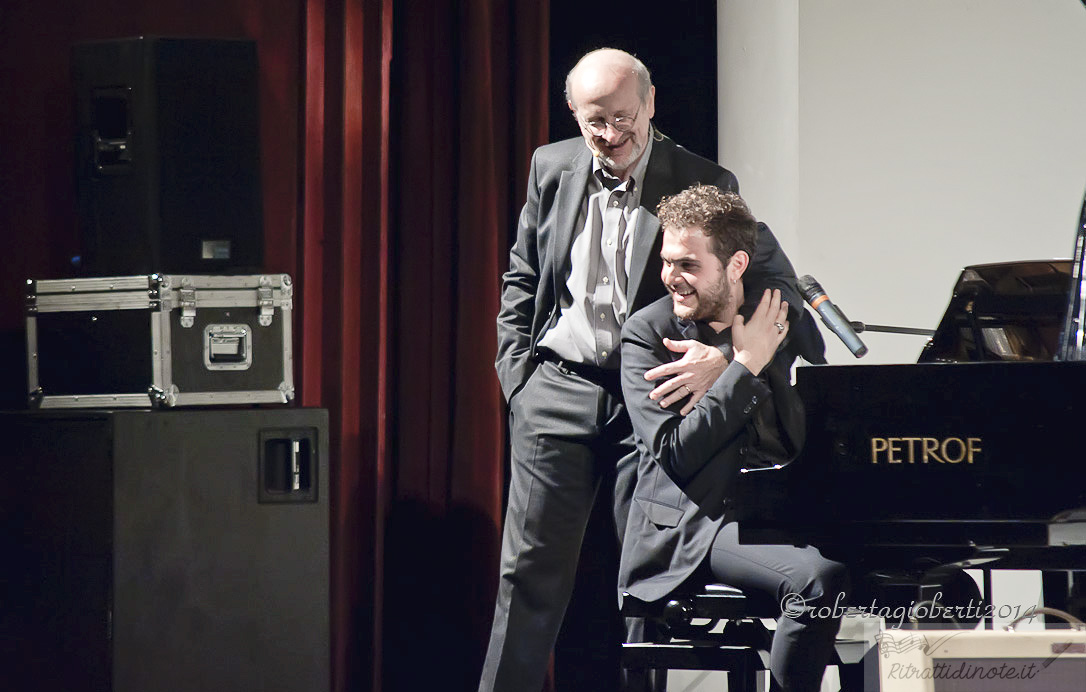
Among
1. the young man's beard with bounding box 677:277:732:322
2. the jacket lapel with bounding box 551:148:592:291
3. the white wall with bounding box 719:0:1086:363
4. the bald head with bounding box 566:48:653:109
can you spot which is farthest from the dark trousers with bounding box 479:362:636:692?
the white wall with bounding box 719:0:1086:363

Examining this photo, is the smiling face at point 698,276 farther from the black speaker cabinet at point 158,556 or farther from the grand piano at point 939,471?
the black speaker cabinet at point 158,556

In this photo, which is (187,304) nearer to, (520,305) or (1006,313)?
(520,305)

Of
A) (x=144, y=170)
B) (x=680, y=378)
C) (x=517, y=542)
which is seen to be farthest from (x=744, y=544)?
(x=144, y=170)

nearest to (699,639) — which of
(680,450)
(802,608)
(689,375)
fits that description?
(802,608)

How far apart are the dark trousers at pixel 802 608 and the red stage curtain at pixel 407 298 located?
4.24 feet

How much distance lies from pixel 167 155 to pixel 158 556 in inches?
34.4

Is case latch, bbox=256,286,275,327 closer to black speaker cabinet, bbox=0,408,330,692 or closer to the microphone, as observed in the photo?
black speaker cabinet, bbox=0,408,330,692

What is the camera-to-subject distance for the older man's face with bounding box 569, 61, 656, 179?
7.91 feet

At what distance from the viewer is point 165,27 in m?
3.20

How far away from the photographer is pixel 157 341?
2582 mm

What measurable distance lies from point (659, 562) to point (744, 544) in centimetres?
18

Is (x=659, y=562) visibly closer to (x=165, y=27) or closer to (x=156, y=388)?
(x=156, y=388)

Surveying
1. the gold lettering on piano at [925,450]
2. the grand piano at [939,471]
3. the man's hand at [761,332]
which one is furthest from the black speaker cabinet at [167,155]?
the gold lettering on piano at [925,450]

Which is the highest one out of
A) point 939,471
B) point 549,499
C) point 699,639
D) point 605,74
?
point 605,74
